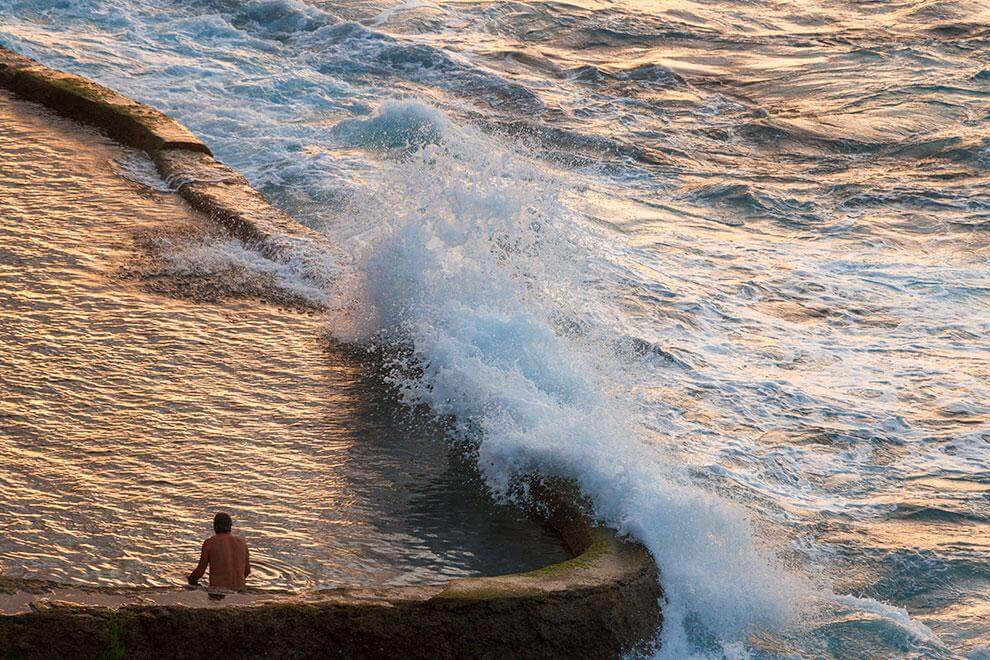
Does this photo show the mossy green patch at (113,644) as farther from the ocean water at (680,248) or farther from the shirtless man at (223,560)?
the ocean water at (680,248)

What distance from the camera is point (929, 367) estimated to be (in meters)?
9.51

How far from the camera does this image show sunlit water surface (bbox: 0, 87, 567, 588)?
232 inches

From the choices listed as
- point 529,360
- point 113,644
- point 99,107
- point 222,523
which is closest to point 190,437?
point 222,523

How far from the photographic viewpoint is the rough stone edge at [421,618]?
4.93 metres

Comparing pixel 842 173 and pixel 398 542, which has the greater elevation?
pixel 842 173

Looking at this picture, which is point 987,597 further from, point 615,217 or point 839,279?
point 615,217

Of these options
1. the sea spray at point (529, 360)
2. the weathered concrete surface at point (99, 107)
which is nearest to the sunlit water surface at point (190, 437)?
the sea spray at point (529, 360)

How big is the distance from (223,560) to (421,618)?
35.4 inches

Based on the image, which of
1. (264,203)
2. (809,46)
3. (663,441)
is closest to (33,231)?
(264,203)

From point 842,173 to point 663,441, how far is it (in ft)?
24.3

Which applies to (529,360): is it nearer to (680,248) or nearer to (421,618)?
(421,618)

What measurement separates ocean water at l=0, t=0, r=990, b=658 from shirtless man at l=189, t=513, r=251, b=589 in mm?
1903

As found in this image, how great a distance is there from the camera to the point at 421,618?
5.41 meters

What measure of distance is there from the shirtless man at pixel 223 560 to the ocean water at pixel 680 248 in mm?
1903
